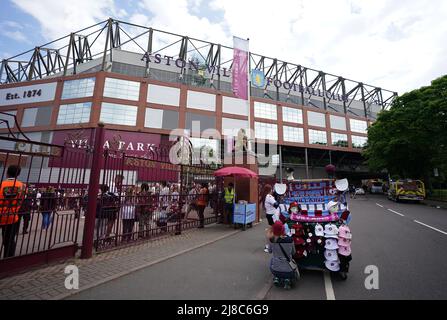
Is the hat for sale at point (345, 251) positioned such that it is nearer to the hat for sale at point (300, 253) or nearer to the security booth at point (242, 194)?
the hat for sale at point (300, 253)

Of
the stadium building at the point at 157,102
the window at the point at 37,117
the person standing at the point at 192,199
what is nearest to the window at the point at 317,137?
the stadium building at the point at 157,102

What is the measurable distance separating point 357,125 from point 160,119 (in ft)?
122

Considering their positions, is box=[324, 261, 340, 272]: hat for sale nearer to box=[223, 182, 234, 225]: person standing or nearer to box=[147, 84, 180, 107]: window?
box=[223, 182, 234, 225]: person standing

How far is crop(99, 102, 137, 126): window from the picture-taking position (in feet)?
90.0

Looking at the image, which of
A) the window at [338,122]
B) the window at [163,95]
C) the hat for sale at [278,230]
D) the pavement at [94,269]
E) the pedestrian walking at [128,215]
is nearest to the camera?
the pavement at [94,269]

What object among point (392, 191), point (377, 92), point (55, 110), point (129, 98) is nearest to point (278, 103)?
point (392, 191)

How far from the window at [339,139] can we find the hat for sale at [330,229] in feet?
131

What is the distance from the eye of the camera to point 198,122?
102 ft

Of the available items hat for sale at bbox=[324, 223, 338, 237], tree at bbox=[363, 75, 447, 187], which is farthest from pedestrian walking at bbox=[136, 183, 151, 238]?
tree at bbox=[363, 75, 447, 187]

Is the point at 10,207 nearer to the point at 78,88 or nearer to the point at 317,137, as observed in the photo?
the point at 78,88

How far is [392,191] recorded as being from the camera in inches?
954

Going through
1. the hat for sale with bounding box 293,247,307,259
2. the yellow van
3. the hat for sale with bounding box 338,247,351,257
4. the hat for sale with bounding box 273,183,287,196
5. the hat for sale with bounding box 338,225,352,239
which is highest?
the yellow van

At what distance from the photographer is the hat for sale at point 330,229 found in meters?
4.37

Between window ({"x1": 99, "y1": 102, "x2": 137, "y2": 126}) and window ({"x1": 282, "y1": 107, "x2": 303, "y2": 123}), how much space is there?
77.1 ft
